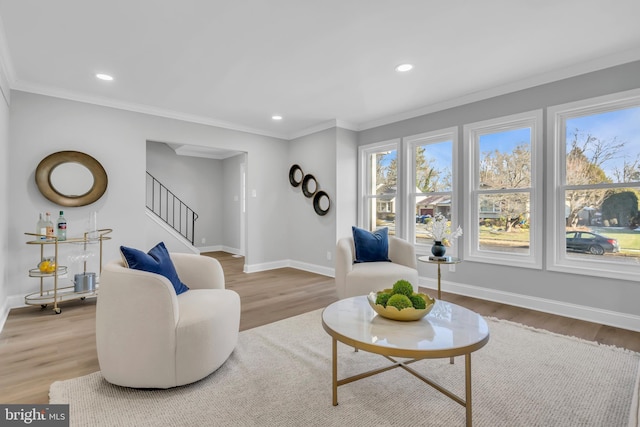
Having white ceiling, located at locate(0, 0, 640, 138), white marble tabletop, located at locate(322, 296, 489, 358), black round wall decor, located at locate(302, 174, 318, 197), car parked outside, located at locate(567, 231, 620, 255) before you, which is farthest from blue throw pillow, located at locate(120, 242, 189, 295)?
car parked outside, located at locate(567, 231, 620, 255)

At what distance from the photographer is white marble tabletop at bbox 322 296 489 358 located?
1.49m

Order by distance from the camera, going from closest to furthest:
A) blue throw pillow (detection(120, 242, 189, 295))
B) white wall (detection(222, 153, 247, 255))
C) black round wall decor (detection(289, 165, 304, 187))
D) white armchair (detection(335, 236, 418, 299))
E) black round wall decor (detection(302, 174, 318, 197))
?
blue throw pillow (detection(120, 242, 189, 295)), white armchair (detection(335, 236, 418, 299)), black round wall decor (detection(302, 174, 318, 197)), black round wall decor (detection(289, 165, 304, 187)), white wall (detection(222, 153, 247, 255))

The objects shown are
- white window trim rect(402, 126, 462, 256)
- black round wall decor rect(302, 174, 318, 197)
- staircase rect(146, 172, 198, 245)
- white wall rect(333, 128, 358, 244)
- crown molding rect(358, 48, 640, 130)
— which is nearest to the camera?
crown molding rect(358, 48, 640, 130)

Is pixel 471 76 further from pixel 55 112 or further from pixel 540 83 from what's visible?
pixel 55 112

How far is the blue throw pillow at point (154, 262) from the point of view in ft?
6.72

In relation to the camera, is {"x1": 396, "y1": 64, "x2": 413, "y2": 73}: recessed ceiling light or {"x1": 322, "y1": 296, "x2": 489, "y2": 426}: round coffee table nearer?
{"x1": 322, "y1": 296, "x2": 489, "y2": 426}: round coffee table

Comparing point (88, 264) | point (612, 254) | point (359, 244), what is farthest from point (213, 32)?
point (612, 254)

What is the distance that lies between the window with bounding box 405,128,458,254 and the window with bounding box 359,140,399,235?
0.96 ft

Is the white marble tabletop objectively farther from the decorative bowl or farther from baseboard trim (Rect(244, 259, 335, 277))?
baseboard trim (Rect(244, 259, 335, 277))

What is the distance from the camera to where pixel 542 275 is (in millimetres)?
3449

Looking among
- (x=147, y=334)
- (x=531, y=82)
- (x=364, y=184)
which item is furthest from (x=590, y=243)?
(x=147, y=334)

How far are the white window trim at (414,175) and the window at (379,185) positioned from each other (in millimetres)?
216

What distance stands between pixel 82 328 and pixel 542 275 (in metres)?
4.73

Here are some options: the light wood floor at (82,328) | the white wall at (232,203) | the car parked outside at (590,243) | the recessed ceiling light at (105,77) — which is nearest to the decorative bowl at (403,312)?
the light wood floor at (82,328)
